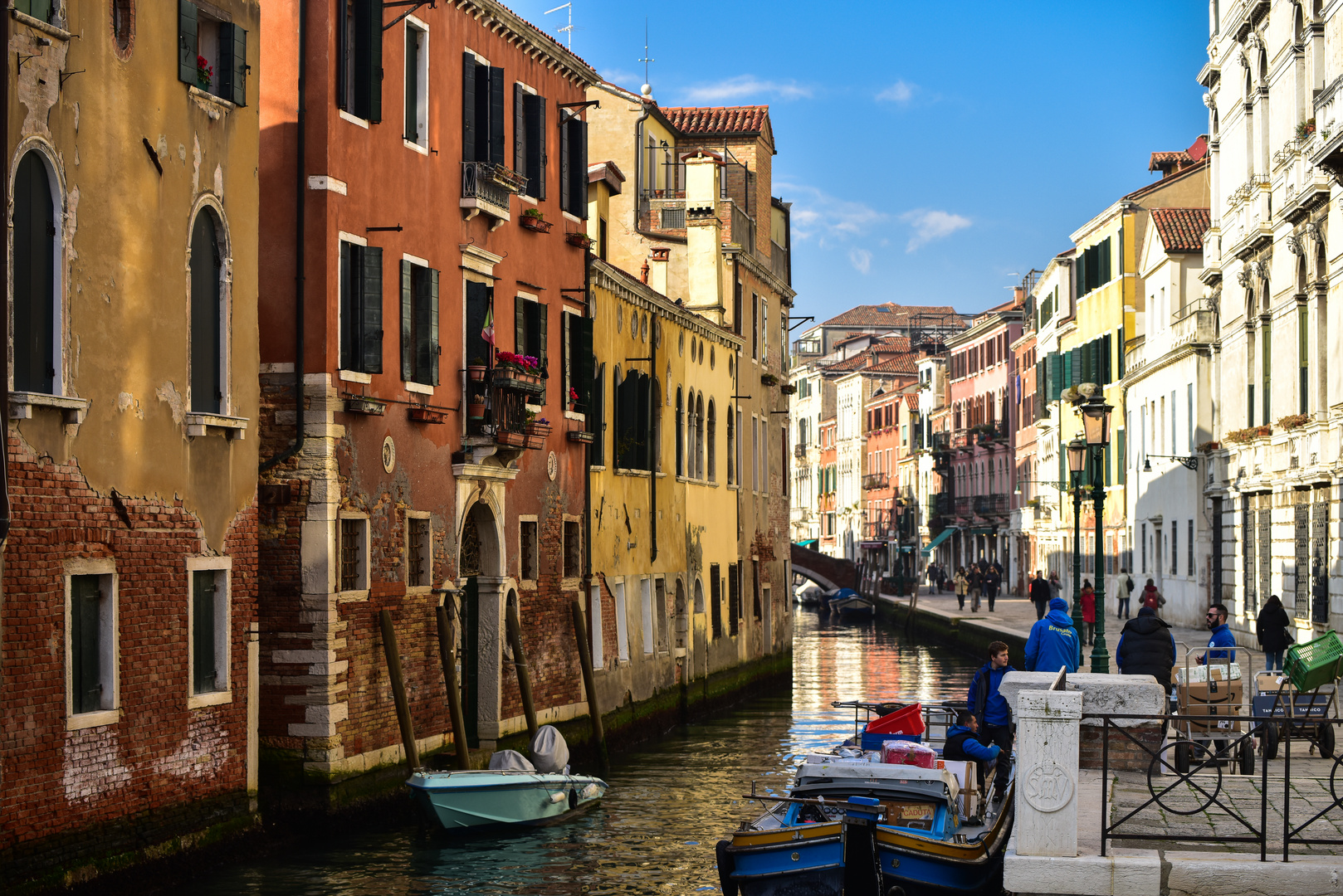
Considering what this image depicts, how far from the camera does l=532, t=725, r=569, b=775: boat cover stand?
17.5 metres

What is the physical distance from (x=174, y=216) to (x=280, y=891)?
5049 millimetres

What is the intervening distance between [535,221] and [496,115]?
56.5 inches

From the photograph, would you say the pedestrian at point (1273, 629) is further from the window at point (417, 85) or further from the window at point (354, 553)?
the window at point (417, 85)

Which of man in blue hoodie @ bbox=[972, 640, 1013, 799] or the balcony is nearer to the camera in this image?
man in blue hoodie @ bbox=[972, 640, 1013, 799]

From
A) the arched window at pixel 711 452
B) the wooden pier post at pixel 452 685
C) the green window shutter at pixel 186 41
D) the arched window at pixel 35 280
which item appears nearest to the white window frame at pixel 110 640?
the arched window at pixel 35 280

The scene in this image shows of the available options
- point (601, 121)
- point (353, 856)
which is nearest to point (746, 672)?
point (601, 121)

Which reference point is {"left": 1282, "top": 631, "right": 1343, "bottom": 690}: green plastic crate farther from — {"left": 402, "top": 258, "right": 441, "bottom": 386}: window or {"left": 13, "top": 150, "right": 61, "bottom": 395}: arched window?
{"left": 13, "top": 150, "right": 61, "bottom": 395}: arched window

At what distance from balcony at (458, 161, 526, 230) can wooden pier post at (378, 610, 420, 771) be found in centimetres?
464

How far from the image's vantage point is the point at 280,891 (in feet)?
43.9

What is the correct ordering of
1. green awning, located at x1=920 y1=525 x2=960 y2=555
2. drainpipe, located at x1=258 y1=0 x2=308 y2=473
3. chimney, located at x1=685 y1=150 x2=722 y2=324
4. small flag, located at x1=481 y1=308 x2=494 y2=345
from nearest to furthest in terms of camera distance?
1. drainpipe, located at x1=258 y1=0 x2=308 y2=473
2. small flag, located at x1=481 y1=308 x2=494 y2=345
3. chimney, located at x1=685 y1=150 x2=722 y2=324
4. green awning, located at x1=920 y1=525 x2=960 y2=555

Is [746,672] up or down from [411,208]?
down

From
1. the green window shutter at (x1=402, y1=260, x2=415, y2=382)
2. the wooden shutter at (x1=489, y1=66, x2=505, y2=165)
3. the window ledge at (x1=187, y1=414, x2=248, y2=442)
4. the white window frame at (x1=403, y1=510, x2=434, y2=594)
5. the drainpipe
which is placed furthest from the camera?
the wooden shutter at (x1=489, y1=66, x2=505, y2=165)

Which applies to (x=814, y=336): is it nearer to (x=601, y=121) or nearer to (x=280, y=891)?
(x=601, y=121)

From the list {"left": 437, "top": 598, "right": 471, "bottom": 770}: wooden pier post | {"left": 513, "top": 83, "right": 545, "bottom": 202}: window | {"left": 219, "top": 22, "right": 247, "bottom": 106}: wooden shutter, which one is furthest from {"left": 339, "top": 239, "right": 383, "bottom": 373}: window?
{"left": 513, "top": 83, "right": 545, "bottom": 202}: window
